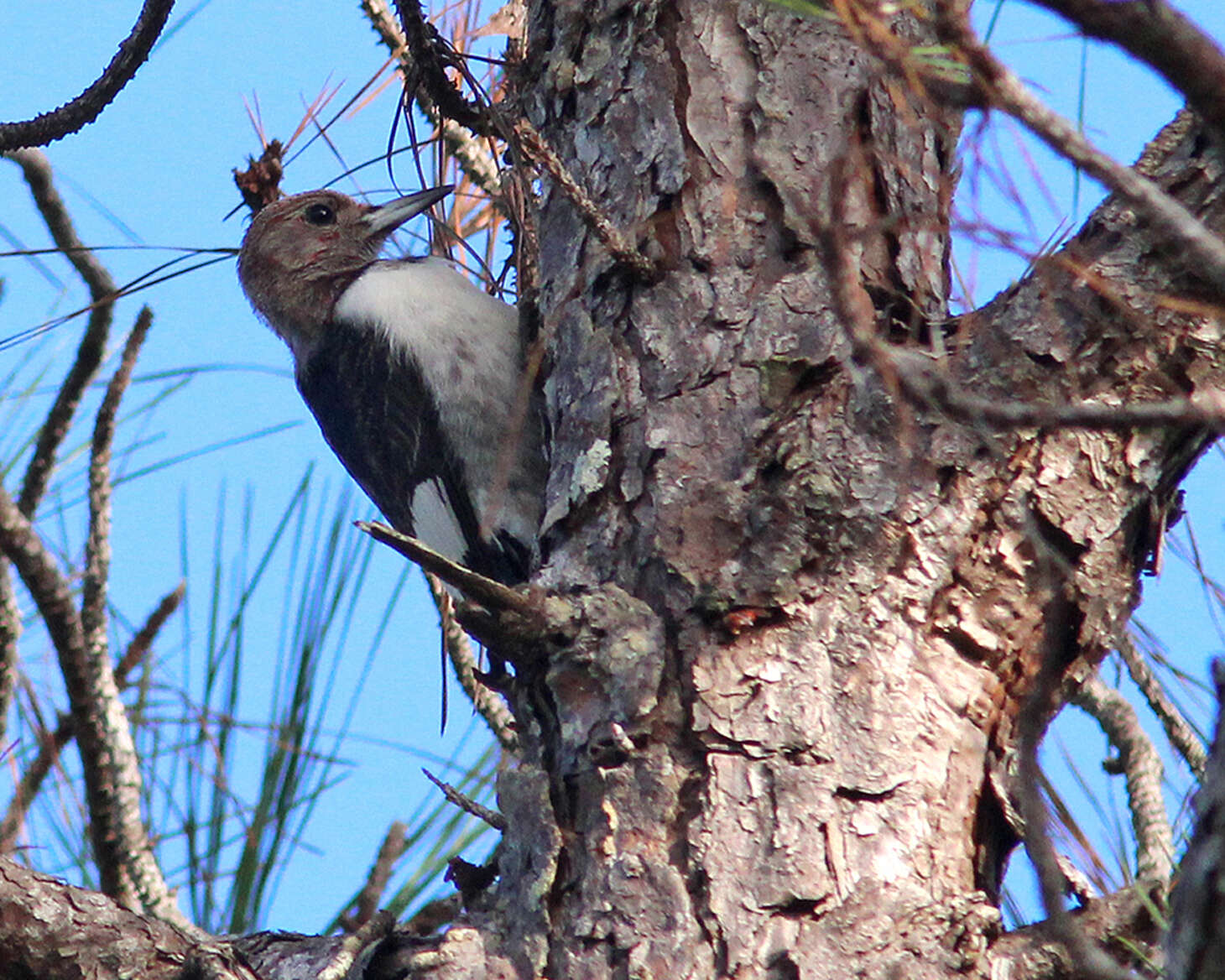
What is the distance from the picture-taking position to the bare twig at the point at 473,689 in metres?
2.85

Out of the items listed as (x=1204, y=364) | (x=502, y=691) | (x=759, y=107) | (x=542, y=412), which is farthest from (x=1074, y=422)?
(x=542, y=412)

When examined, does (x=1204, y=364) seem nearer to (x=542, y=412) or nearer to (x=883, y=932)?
(x=883, y=932)

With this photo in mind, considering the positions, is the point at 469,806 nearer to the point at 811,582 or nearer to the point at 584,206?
the point at 811,582

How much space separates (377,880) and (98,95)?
1489mm

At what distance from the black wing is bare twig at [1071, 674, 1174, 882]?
1.33 m

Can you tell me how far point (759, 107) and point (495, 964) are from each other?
1.38 m

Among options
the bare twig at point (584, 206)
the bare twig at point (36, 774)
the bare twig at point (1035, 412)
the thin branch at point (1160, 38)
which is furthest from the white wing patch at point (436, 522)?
the thin branch at point (1160, 38)

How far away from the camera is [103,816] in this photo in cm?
270

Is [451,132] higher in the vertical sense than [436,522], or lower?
higher

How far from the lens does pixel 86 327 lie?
298cm

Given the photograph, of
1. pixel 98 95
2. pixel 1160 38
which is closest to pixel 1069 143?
pixel 1160 38

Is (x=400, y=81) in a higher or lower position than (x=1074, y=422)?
higher

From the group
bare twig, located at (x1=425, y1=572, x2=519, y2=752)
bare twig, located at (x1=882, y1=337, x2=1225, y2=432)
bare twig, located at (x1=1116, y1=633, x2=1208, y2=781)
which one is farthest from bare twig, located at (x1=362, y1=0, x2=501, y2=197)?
bare twig, located at (x1=882, y1=337, x2=1225, y2=432)

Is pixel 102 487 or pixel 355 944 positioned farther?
pixel 102 487
